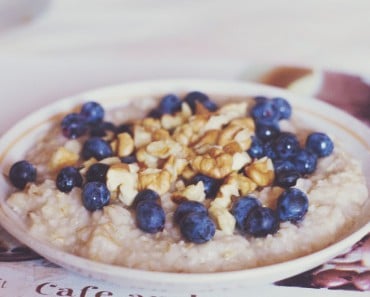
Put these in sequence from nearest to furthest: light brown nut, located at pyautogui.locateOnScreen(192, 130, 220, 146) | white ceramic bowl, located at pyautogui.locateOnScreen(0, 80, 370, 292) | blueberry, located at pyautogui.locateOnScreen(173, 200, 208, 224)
A: white ceramic bowl, located at pyautogui.locateOnScreen(0, 80, 370, 292)
blueberry, located at pyautogui.locateOnScreen(173, 200, 208, 224)
light brown nut, located at pyautogui.locateOnScreen(192, 130, 220, 146)

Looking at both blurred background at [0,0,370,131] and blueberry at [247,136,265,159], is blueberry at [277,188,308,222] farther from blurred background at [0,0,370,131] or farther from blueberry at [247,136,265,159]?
blurred background at [0,0,370,131]

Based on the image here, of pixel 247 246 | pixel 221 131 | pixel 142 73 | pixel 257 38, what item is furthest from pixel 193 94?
pixel 257 38

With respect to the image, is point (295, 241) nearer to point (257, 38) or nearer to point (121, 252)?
point (121, 252)

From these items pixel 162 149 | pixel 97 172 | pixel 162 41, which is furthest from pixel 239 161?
pixel 162 41

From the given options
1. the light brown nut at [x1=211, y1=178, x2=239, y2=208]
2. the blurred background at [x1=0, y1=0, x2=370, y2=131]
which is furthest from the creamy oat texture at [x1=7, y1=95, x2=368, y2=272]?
the blurred background at [x1=0, y1=0, x2=370, y2=131]

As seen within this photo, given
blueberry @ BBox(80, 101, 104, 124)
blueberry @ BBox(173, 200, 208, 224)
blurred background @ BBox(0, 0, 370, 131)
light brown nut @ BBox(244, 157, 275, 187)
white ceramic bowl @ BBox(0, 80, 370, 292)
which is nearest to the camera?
white ceramic bowl @ BBox(0, 80, 370, 292)

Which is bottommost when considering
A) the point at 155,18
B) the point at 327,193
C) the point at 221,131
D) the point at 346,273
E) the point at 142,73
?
the point at 346,273
